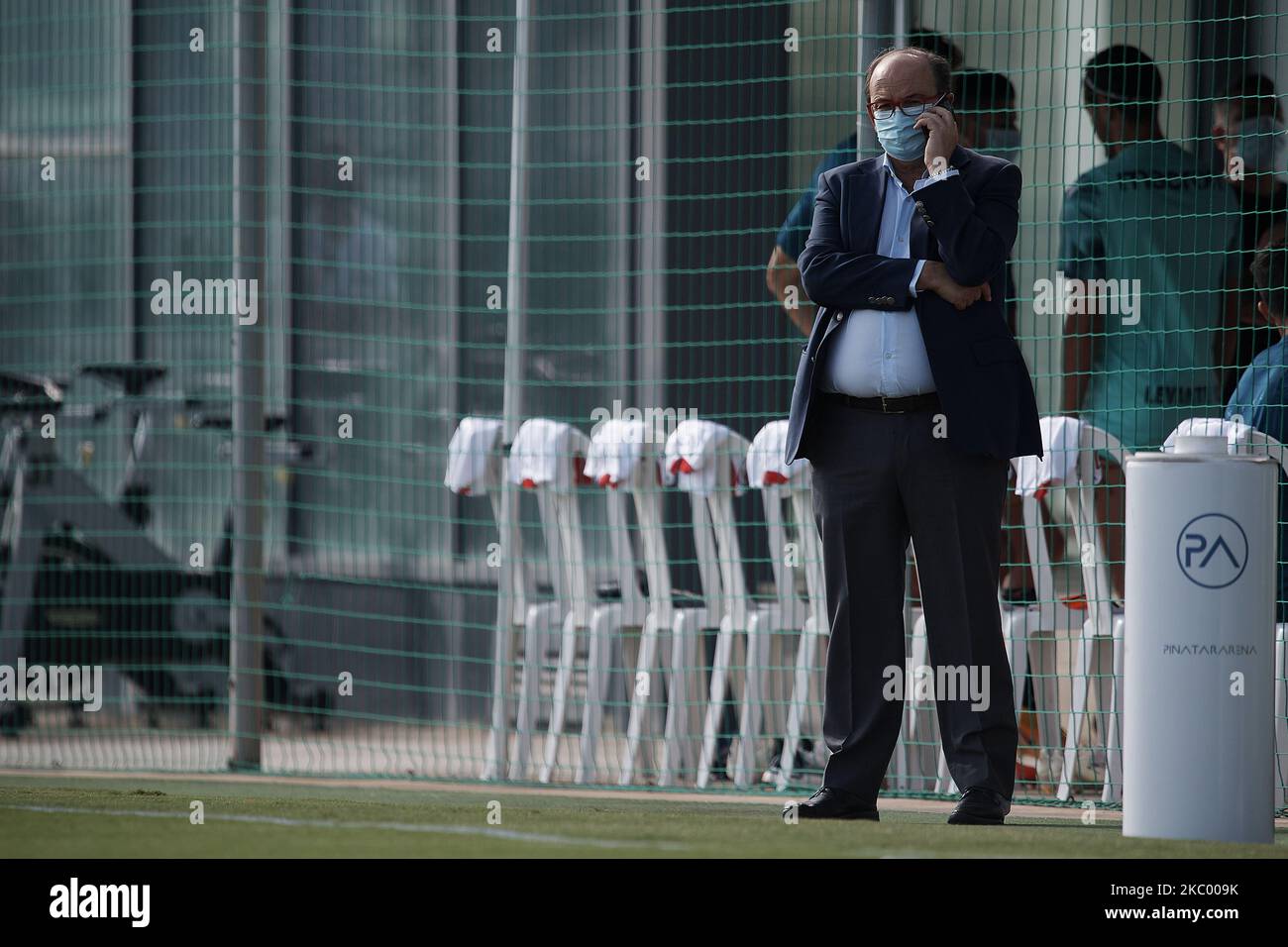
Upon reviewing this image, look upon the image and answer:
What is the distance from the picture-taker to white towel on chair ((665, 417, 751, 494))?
627 centimetres

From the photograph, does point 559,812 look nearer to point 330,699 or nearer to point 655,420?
point 655,420

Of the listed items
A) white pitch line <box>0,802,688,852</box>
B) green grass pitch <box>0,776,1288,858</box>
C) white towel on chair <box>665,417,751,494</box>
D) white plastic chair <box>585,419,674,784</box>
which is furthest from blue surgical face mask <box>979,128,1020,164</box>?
white pitch line <box>0,802,688,852</box>

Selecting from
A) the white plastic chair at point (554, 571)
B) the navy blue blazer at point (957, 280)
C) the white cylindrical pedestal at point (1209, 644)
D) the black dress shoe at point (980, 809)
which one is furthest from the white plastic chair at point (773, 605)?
the white cylindrical pedestal at point (1209, 644)

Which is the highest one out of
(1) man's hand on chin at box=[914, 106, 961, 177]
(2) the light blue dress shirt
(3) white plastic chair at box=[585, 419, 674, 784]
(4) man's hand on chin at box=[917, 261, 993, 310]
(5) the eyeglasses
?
(5) the eyeglasses

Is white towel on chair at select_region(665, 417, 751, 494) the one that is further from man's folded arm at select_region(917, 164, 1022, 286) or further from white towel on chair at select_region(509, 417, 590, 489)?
man's folded arm at select_region(917, 164, 1022, 286)

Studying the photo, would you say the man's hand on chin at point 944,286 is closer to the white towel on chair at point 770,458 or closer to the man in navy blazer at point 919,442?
the man in navy blazer at point 919,442

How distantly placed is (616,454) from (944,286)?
2.21 metres

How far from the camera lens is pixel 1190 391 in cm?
577

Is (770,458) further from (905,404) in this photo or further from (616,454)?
(905,404)

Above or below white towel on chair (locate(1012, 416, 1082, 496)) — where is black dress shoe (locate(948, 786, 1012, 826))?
below

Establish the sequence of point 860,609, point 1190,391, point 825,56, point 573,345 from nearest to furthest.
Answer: point 860,609 → point 1190,391 → point 825,56 → point 573,345

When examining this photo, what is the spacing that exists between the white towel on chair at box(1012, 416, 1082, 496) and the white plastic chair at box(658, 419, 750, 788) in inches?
40.2
